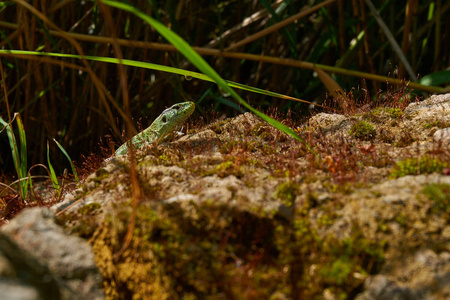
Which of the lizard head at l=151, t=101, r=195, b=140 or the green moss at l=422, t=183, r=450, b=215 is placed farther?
the lizard head at l=151, t=101, r=195, b=140

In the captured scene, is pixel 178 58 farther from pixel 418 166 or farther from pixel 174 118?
pixel 418 166

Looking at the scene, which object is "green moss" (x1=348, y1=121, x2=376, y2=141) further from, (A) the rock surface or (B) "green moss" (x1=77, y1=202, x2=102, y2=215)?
(B) "green moss" (x1=77, y1=202, x2=102, y2=215)

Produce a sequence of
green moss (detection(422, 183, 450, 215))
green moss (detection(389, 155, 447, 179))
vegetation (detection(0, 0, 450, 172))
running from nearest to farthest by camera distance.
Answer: green moss (detection(422, 183, 450, 215)) < green moss (detection(389, 155, 447, 179)) < vegetation (detection(0, 0, 450, 172))

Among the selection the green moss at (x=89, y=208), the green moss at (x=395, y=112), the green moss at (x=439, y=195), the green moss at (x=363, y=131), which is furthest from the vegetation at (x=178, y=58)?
the green moss at (x=439, y=195)

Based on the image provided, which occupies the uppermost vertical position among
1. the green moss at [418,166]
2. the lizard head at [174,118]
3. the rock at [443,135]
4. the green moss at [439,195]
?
the green moss at [439,195]

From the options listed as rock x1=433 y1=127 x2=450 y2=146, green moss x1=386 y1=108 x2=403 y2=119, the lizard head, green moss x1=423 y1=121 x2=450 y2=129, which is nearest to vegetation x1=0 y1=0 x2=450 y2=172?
the lizard head

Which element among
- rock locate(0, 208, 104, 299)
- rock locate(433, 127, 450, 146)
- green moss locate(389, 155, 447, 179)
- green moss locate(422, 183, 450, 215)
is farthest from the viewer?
rock locate(433, 127, 450, 146)

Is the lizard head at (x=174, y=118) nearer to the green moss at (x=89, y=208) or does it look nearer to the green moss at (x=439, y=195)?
the green moss at (x=89, y=208)

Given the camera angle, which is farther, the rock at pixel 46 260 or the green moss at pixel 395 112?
the green moss at pixel 395 112
